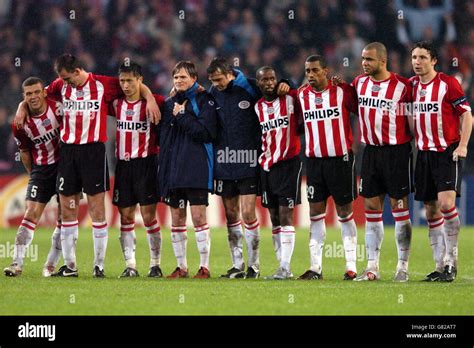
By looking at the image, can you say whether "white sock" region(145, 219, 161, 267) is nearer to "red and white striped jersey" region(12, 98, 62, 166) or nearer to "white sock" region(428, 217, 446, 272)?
"red and white striped jersey" region(12, 98, 62, 166)

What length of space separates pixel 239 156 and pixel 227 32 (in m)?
10.6

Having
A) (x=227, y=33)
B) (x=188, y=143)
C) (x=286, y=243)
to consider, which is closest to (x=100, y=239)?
(x=188, y=143)

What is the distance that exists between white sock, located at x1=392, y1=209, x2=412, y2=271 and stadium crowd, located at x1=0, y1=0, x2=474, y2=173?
998 centimetres

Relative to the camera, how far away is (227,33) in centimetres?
2023

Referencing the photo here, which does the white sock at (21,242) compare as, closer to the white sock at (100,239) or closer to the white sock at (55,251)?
the white sock at (55,251)

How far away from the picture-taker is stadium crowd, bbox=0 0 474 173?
19.7 metres

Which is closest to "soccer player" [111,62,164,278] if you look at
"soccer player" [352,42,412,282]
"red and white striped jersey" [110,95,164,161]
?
"red and white striped jersey" [110,95,164,161]

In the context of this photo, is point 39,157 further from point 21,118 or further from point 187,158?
point 187,158

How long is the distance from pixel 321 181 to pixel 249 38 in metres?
10.8

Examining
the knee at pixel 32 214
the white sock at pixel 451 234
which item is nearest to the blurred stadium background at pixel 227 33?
the knee at pixel 32 214

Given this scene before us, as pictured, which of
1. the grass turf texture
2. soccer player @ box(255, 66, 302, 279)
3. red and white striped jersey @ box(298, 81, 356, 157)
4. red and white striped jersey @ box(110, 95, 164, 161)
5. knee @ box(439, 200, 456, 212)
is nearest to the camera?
the grass turf texture

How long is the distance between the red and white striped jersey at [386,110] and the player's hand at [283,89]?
69cm
